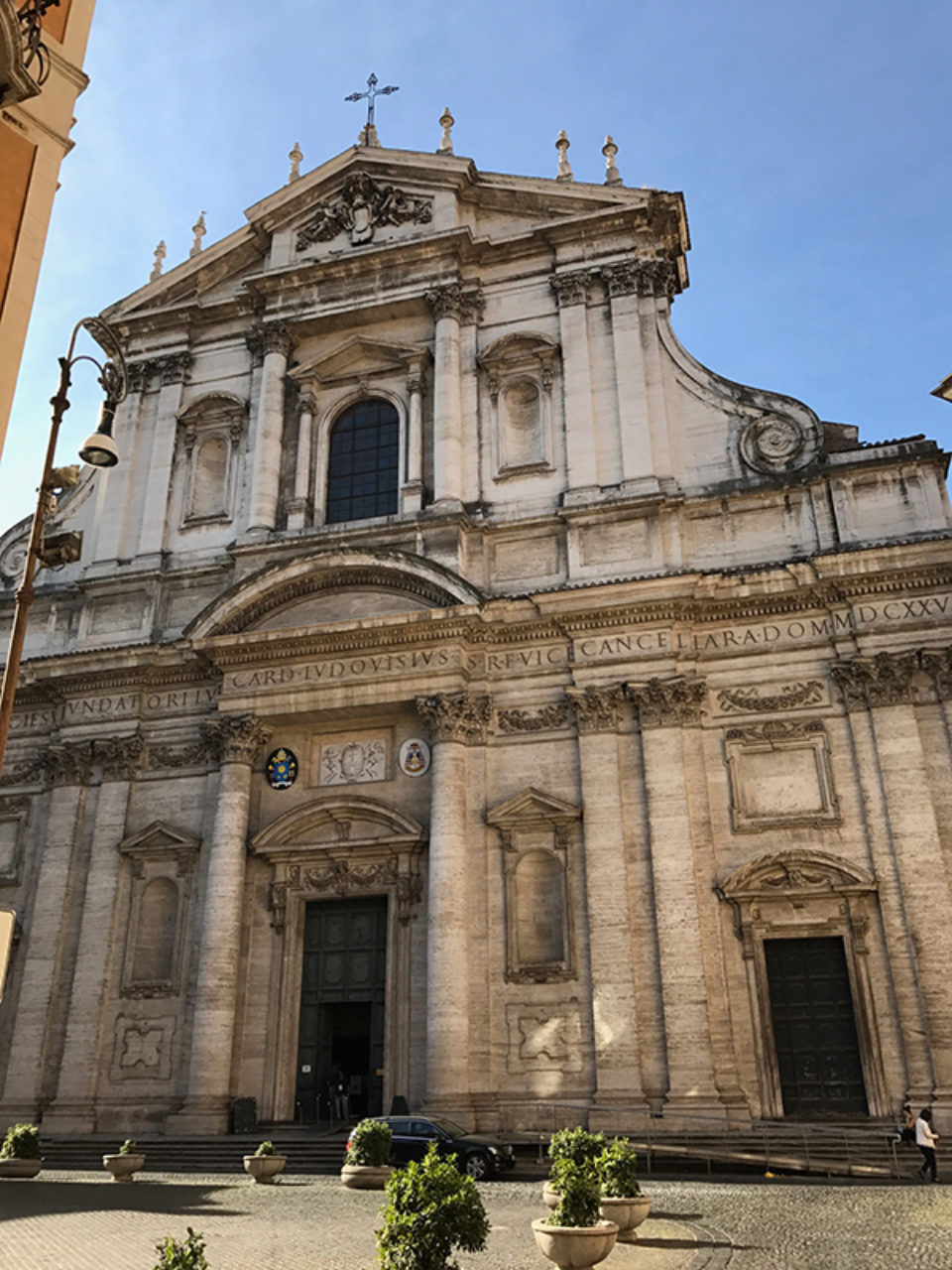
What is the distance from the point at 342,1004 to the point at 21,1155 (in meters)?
6.11

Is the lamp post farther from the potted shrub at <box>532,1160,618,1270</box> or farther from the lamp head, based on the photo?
the potted shrub at <box>532,1160,618,1270</box>

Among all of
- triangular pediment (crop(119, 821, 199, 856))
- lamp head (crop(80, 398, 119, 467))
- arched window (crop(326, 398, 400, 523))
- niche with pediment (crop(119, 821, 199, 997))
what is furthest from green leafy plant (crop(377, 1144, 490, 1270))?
arched window (crop(326, 398, 400, 523))

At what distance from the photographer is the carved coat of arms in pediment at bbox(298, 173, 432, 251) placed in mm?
26250

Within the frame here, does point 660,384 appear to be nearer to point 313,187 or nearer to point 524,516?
point 524,516

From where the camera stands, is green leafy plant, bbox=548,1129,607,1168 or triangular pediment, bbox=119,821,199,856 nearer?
green leafy plant, bbox=548,1129,607,1168

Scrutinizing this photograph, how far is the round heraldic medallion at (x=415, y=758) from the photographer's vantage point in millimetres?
21094

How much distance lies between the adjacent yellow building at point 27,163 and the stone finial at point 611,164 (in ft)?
53.9

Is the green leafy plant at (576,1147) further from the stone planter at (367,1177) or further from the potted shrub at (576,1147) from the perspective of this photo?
the stone planter at (367,1177)

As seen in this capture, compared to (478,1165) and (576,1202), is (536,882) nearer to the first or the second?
(478,1165)

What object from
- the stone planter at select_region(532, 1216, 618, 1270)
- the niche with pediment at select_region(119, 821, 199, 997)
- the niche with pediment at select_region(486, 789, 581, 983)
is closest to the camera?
the stone planter at select_region(532, 1216, 618, 1270)

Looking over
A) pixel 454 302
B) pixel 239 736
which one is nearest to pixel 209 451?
pixel 454 302

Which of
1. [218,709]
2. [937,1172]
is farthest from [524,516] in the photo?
[937,1172]

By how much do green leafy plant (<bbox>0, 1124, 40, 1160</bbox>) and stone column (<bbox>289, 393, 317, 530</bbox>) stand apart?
12.5 meters

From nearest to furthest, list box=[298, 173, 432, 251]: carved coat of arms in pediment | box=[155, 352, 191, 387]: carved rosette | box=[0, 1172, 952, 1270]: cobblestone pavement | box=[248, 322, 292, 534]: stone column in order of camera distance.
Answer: box=[0, 1172, 952, 1270]: cobblestone pavement < box=[248, 322, 292, 534]: stone column < box=[298, 173, 432, 251]: carved coat of arms in pediment < box=[155, 352, 191, 387]: carved rosette
